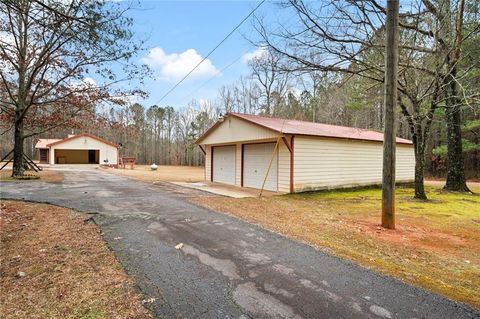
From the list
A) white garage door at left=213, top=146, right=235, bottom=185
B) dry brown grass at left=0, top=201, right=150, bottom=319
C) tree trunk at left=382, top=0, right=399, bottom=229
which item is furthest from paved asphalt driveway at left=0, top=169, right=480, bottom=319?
white garage door at left=213, top=146, right=235, bottom=185

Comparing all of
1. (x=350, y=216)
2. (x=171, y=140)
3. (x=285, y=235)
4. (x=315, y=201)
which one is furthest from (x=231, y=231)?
(x=171, y=140)

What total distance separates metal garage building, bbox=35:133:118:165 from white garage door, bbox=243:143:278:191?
88.5 ft

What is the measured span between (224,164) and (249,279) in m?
12.4

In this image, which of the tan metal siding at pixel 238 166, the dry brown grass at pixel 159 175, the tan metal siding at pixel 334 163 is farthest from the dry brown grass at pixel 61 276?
the dry brown grass at pixel 159 175

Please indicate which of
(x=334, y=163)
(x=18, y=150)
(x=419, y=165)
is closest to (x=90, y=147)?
(x=18, y=150)

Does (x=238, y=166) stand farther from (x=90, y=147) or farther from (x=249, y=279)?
(x=90, y=147)

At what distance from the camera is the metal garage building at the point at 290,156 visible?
11.3 m

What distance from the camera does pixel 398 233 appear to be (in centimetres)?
562

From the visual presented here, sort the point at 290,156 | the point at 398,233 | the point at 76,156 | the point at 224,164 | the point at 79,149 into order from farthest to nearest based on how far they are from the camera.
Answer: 1. the point at 76,156
2. the point at 79,149
3. the point at 224,164
4. the point at 290,156
5. the point at 398,233

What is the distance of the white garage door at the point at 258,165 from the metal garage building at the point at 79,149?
88.5ft

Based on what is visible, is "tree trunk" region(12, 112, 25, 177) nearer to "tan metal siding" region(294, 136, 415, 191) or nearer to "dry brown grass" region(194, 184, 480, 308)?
"dry brown grass" region(194, 184, 480, 308)

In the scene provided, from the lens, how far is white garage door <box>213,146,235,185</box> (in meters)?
14.8

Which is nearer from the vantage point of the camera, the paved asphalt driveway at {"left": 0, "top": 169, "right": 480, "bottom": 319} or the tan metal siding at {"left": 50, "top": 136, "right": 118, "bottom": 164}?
the paved asphalt driveway at {"left": 0, "top": 169, "right": 480, "bottom": 319}

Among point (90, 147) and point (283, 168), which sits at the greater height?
point (90, 147)
